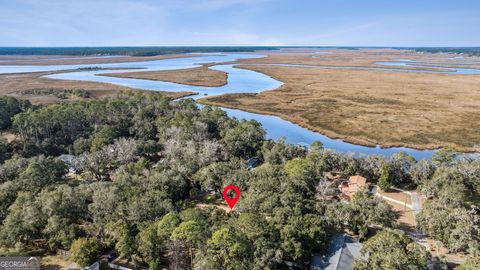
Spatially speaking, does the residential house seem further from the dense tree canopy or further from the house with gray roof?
the house with gray roof

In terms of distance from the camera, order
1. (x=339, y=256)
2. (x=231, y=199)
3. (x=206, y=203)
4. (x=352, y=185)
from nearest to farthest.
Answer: (x=339, y=256)
(x=231, y=199)
(x=206, y=203)
(x=352, y=185)

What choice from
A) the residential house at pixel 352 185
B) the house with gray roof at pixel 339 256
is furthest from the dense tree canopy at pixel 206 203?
the residential house at pixel 352 185

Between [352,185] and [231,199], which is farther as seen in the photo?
[352,185]

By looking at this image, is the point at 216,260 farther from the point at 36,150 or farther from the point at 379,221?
the point at 36,150

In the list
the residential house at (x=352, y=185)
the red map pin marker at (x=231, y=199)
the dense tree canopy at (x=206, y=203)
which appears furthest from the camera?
the residential house at (x=352, y=185)

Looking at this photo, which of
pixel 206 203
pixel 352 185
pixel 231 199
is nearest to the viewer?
pixel 231 199

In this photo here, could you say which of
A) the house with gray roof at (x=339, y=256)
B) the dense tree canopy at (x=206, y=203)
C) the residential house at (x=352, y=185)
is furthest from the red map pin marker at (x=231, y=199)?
the residential house at (x=352, y=185)

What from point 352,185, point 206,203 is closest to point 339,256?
point 352,185

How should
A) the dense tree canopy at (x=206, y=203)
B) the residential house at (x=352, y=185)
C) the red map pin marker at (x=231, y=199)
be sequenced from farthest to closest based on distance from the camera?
the residential house at (x=352, y=185), the red map pin marker at (x=231, y=199), the dense tree canopy at (x=206, y=203)

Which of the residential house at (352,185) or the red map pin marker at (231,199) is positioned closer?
the red map pin marker at (231,199)

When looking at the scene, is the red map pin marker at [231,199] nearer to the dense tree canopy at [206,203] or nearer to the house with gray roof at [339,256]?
the dense tree canopy at [206,203]

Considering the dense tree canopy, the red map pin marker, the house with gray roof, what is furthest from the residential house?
the red map pin marker

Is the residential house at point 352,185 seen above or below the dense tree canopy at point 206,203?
below

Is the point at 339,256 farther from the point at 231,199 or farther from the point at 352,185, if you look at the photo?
the point at 352,185
